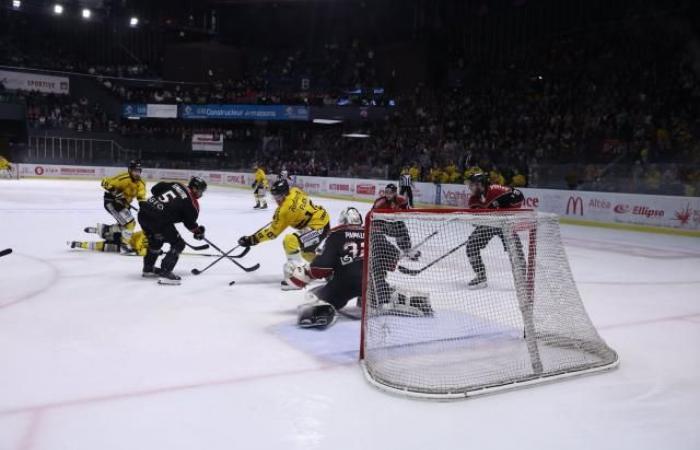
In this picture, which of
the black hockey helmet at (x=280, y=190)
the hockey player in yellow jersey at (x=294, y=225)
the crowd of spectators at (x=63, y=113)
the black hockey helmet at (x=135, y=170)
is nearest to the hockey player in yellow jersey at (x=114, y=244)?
the black hockey helmet at (x=135, y=170)

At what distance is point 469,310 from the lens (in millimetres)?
4211

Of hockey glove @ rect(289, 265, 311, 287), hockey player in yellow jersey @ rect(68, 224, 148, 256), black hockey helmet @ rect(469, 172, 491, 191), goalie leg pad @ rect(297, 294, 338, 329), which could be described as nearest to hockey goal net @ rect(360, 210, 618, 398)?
goalie leg pad @ rect(297, 294, 338, 329)

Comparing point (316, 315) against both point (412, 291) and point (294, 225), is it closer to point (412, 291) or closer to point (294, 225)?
point (412, 291)

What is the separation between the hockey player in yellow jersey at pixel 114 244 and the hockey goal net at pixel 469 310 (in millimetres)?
4012

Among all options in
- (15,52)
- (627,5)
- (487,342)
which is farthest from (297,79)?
(487,342)

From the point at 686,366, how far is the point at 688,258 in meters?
5.45

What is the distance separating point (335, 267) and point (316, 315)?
0.34 meters

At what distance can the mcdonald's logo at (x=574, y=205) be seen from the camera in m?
12.7

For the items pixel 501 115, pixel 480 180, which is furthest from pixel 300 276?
pixel 501 115

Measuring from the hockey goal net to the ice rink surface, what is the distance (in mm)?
169

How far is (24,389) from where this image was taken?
2.94m

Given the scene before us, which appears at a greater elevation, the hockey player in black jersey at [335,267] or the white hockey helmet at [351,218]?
the white hockey helmet at [351,218]

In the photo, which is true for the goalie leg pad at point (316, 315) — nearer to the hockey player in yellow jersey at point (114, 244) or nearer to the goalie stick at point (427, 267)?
the goalie stick at point (427, 267)

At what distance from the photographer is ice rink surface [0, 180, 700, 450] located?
255 cm
